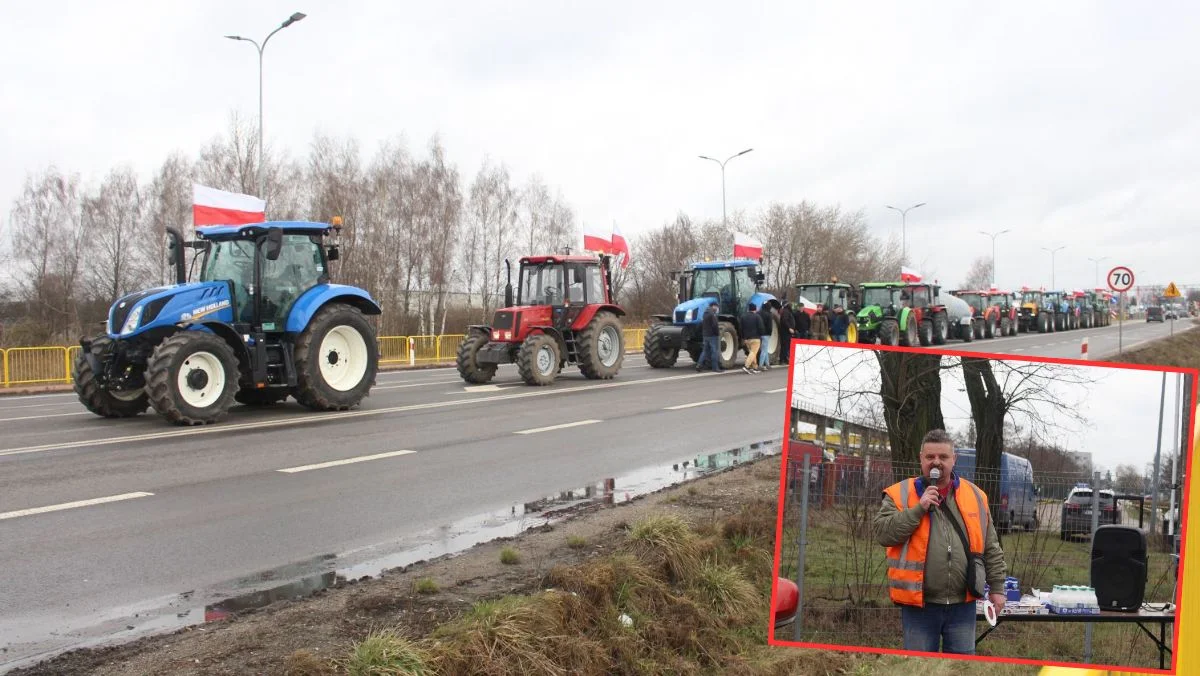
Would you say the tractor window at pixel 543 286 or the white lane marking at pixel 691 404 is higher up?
the tractor window at pixel 543 286

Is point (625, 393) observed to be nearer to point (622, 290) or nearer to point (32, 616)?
point (32, 616)

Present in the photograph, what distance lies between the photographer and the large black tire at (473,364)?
66.2ft

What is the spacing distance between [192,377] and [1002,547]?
12668mm

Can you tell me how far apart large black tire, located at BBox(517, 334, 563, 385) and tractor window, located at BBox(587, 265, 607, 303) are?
1499mm

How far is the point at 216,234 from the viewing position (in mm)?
14789

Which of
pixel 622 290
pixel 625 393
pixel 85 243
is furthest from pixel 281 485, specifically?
pixel 622 290

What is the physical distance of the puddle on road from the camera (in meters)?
4.86

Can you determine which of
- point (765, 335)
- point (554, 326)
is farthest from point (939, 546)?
point (765, 335)

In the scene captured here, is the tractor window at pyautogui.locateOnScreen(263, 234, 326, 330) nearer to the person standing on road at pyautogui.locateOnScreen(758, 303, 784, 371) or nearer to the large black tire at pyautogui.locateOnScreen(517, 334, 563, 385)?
the large black tire at pyautogui.locateOnScreen(517, 334, 563, 385)

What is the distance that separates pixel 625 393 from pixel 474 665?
14.1 meters

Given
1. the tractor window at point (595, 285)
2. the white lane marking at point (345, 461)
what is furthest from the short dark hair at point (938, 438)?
the tractor window at point (595, 285)

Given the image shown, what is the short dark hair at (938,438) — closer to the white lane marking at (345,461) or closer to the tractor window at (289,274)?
the white lane marking at (345,461)

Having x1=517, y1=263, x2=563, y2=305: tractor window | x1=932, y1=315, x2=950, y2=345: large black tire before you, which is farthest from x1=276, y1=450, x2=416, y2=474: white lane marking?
x1=932, y1=315, x2=950, y2=345: large black tire

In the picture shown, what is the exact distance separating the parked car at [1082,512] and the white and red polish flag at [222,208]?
2069 centimetres
